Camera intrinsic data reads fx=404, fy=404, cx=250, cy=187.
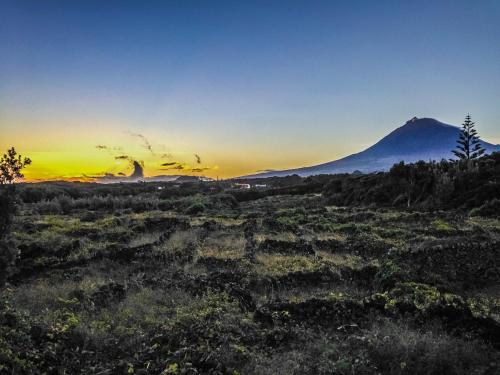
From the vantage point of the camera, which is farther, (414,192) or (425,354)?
(414,192)

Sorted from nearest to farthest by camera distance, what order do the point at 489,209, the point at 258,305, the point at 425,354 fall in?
the point at 425,354, the point at 258,305, the point at 489,209

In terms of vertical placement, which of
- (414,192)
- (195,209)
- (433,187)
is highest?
(433,187)

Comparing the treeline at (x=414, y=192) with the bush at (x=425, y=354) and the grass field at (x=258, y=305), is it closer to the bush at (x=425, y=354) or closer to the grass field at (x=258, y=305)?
the grass field at (x=258, y=305)

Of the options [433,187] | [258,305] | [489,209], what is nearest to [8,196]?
[258,305]

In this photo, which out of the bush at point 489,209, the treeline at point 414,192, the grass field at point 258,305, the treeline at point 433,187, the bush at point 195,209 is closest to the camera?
the grass field at point 258,305

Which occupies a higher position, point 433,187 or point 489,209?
point 433,187

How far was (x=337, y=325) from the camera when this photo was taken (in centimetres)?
753

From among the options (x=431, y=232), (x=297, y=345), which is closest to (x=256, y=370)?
(x=297, y=345)

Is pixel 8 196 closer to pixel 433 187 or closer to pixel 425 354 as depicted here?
pixel 425 354

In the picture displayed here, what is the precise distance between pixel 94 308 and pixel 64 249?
7441 mm

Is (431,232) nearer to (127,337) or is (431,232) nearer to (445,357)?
(445,357)

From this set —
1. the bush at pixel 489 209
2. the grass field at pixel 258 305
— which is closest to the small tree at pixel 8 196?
the grass field at pixel 258 305

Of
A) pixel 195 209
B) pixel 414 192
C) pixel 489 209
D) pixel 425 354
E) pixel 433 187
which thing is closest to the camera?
pixel 425 354

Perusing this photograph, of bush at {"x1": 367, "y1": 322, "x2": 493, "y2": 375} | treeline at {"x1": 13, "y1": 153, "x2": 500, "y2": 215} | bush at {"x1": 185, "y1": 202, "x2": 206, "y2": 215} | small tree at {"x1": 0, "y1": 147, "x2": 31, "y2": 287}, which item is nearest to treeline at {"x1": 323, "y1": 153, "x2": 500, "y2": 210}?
treeline at {"x1": 13, "y1": 153, "x2": 500, "y2": 215}
